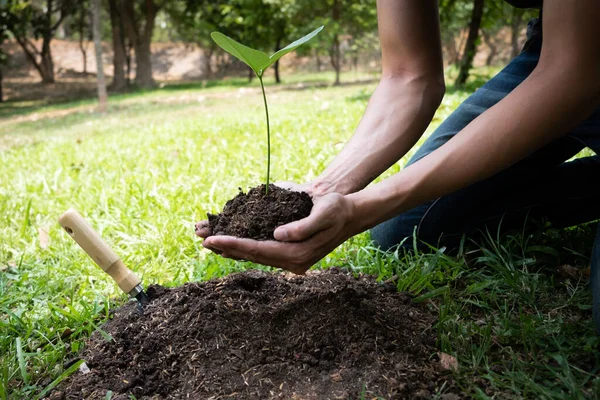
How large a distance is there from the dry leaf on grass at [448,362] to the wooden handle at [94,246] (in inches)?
35.6

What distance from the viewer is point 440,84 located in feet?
6.43

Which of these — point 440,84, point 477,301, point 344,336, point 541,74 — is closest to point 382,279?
point 477,301

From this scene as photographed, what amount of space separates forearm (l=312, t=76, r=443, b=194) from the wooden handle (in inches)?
25.0

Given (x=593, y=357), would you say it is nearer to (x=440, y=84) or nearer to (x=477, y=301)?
(x=477, y=301)

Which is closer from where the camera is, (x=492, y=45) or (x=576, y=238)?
(x=576, y=238)

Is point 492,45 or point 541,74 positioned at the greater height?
point 492,45

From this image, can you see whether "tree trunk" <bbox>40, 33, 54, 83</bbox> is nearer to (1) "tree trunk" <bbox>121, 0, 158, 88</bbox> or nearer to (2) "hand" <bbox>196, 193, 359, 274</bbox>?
(1) "tree trunk" <bbox>121, 0, 158, 88</bbox>

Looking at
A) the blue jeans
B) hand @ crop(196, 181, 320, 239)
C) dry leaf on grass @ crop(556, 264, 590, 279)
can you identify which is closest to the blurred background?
the blue jeans

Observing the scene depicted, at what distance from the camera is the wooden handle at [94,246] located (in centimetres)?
150

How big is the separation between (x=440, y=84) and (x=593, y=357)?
1015 mm

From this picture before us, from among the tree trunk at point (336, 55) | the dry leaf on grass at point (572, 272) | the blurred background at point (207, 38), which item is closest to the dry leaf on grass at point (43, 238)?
the dry leaf on grass at point (572, 272)

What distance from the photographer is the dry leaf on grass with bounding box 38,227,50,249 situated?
248 centimetres

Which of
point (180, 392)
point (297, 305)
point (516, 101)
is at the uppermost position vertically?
point (516, 101)

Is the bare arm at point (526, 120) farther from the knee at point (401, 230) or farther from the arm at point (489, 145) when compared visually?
the knee at point (401, 230)
